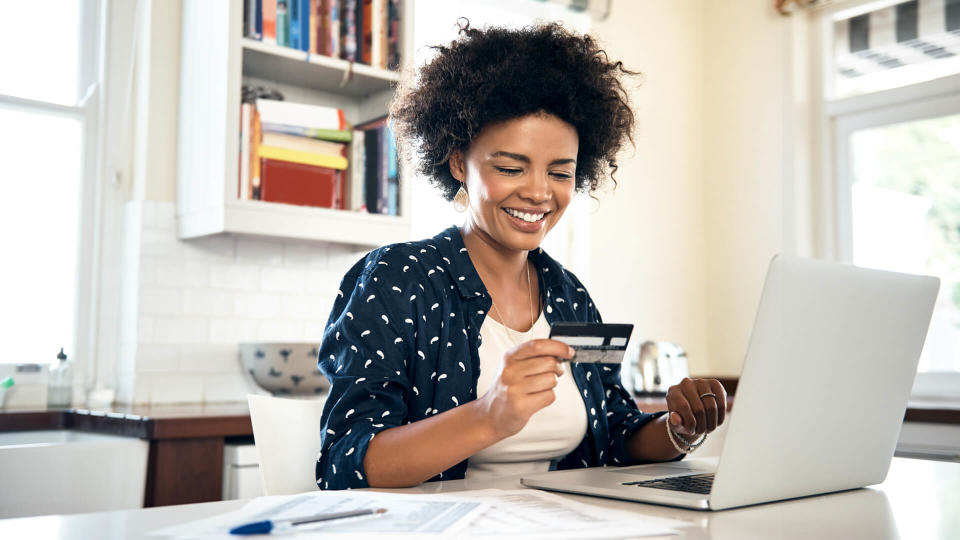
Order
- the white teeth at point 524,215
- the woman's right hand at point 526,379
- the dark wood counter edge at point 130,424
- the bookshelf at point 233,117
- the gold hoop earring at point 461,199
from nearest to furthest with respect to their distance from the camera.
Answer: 1. the woman's right hand at point 526,379
2. the white teeth at point 524,215
3. the gold hoop earring at point 461,199
4. the dark wood counter edge at point 130,424
5. the bookshelf at point 233,117

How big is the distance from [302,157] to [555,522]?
6.58ft

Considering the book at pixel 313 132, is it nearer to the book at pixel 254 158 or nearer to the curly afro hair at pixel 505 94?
the book at pixel 254 158

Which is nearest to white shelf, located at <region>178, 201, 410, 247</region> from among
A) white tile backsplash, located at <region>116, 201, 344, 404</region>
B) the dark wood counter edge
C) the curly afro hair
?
white tile backsplash, located at <region>116, 201, 344, 404</region>

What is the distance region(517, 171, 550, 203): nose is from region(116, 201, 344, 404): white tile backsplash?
154cm

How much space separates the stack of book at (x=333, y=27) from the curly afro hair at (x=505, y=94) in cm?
100

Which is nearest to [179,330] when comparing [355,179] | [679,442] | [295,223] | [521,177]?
[295,223]

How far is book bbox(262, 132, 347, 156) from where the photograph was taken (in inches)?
103

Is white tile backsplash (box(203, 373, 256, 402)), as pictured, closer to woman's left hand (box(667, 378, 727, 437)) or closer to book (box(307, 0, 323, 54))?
book (box(307, 0, 323, 54))

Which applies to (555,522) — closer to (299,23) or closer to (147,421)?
(147,421)

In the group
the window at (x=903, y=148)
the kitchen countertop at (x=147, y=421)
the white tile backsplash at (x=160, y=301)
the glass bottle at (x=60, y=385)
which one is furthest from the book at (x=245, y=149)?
the window at (x=903, y=148)

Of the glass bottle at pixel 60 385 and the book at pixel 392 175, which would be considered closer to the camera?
the glass bottle at pixel 60 385

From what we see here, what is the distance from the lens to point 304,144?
8.77 feet

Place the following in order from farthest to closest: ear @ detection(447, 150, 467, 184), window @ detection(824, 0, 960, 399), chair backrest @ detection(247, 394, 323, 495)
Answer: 1. window @ detection(824, 0, 960, 399)
2. ear @ detection(447, 150, 467, 184)
3. chair backrest @ detection(247, 394, 323, 495)

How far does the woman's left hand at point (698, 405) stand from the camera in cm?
134
